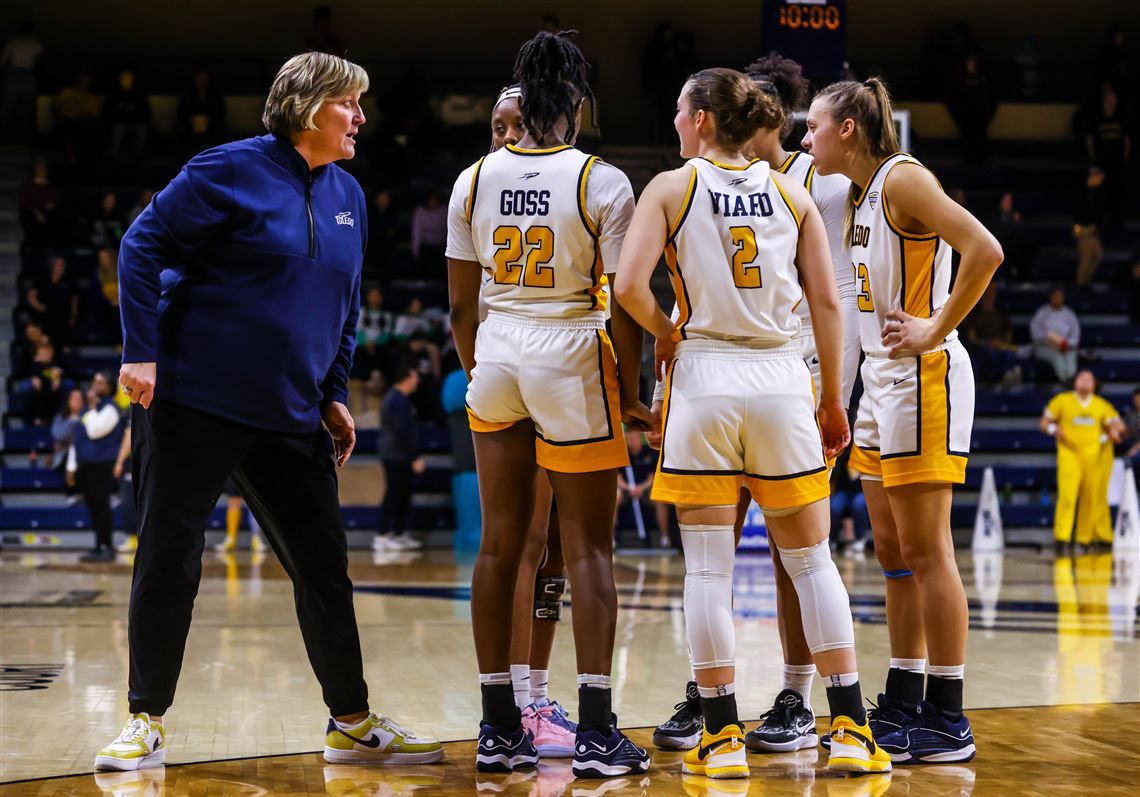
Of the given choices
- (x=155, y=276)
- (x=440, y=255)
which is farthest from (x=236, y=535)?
(x=155, y=276)

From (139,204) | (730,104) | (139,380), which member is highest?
(139,204)

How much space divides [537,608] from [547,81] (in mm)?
1541

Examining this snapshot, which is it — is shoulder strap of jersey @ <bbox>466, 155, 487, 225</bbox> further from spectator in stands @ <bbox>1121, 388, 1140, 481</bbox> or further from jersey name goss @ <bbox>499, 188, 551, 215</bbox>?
spectator in stands @ <bbox>1121, 388, 1140, 481</bbox>

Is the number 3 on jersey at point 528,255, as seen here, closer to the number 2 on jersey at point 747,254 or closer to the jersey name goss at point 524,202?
the jersey name goss at point 524,202

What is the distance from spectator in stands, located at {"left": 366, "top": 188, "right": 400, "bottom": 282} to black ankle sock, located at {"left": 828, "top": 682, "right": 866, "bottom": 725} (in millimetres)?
12058

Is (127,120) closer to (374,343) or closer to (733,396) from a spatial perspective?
(374,343)

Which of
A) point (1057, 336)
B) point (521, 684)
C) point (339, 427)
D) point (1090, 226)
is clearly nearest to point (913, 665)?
point (521, 684)

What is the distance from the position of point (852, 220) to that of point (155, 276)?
2.02 m

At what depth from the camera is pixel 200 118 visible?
50.8ft

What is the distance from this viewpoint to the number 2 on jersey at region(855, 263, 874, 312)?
13.0ft

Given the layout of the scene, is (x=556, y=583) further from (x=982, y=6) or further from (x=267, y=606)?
(x=982, y=6)

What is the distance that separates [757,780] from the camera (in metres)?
3.45

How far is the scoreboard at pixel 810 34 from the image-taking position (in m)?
9.91

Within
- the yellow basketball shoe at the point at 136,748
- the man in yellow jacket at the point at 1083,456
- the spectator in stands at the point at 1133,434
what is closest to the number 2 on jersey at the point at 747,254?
the yellow basketball shoe at the point at 136,748
